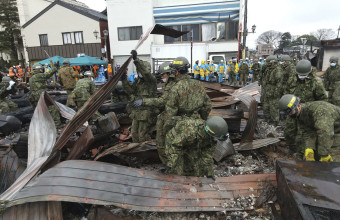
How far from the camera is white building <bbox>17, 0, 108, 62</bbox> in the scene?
19.9 meters

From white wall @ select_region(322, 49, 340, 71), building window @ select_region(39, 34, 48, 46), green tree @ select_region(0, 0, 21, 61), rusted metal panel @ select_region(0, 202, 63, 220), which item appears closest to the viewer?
rusted metal panel @ select_region(0, 202, 63, 220)

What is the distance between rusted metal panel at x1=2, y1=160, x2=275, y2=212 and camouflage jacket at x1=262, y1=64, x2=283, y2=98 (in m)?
3.60

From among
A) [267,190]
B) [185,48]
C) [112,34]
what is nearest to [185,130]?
[267,190]

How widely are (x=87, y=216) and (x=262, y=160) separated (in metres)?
2.94

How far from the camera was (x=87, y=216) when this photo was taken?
8.11 feet

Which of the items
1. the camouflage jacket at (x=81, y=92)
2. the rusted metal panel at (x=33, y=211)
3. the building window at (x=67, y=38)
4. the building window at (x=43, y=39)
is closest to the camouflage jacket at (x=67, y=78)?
the camouflage jacket at (x=81, y=92)

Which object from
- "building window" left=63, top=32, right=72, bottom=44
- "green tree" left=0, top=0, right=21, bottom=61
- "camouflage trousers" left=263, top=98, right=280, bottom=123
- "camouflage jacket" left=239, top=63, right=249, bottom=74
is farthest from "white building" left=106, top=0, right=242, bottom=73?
"green tree" left=0, top=0, right=21, bottom=61

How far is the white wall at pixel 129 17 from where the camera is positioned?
57.0ft

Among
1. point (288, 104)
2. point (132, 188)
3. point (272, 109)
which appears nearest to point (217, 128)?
point (288, 104)

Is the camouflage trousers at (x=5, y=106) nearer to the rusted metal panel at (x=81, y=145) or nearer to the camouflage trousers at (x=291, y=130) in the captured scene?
the rusted metal panel at (x=81, y=145)

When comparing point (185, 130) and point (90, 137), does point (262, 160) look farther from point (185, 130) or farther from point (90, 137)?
point (90, 137)

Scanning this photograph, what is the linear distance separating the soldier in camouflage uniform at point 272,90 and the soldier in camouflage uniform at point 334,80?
2.30m

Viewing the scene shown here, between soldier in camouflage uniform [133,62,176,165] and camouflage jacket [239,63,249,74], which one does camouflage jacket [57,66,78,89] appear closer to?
soldier in camouflage uniform [133,62,176,165]

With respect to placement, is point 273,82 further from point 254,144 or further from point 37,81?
point 37,81
